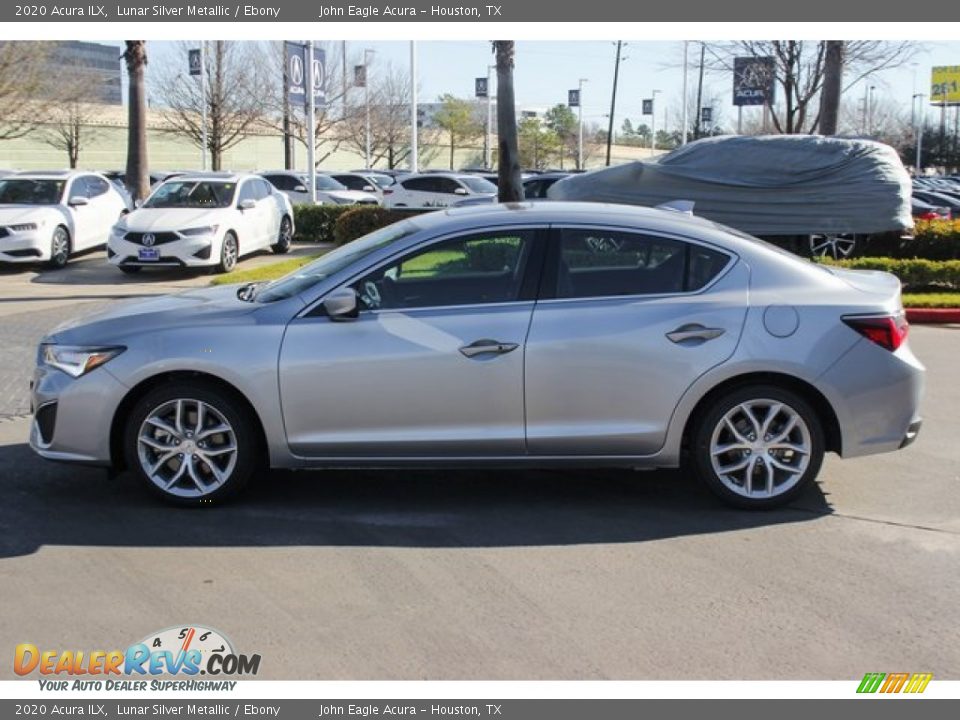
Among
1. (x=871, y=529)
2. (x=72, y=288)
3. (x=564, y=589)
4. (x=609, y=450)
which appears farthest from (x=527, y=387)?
(x=72, y=288)

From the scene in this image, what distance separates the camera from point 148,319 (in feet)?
19.5

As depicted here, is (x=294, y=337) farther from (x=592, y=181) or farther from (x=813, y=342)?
(x=592, y=181)

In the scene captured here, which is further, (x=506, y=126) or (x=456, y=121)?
(x=456, y=121)

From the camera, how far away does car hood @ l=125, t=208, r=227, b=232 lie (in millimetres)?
16578

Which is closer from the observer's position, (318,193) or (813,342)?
(813,342)

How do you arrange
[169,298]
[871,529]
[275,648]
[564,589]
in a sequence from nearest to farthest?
[275,648] → [564,589] → [871,529] → [169,298]

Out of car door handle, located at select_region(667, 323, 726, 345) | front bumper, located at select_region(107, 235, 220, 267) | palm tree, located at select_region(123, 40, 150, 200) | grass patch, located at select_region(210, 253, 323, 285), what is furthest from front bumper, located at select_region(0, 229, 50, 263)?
car door handle, located at select_region(667, 323, 726, 345)

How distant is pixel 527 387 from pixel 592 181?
12286mm

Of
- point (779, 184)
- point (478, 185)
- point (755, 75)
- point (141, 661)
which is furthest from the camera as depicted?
point (478, 185)

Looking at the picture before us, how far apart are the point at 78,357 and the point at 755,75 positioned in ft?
83.7

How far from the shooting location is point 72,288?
15898mm

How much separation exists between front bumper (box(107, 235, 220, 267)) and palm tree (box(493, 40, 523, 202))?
4.98 metres

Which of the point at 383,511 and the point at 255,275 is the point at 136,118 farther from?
the point at 383,511

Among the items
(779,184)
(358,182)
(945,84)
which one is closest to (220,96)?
(358,182)
